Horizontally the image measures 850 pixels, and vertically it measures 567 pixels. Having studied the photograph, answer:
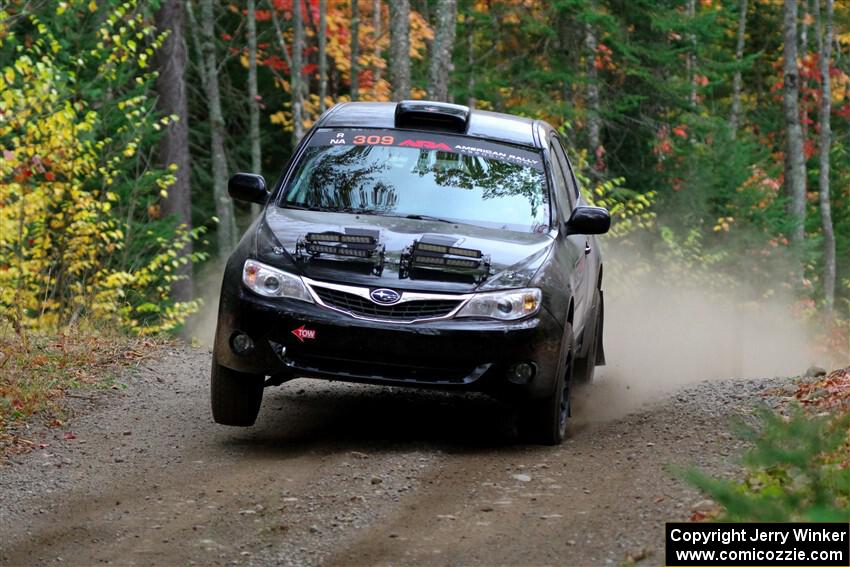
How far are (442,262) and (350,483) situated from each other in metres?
1.42

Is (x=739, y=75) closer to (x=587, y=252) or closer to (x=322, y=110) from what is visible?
(x=322, y=110)

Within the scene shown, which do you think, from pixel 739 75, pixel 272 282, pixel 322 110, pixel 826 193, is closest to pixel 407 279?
pixel 272 282

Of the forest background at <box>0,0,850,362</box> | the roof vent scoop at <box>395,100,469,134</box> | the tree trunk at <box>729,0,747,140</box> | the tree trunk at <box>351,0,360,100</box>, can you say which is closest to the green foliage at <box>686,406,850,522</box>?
the roof vent scoop at <box>395,100,469,134</box>

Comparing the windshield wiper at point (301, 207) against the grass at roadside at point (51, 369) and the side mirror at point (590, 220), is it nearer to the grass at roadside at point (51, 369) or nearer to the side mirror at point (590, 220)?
the side mirror at point (590, 220)

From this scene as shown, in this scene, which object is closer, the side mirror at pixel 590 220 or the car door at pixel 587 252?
the side mirror at pixel 590 220

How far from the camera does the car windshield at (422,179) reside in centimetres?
880

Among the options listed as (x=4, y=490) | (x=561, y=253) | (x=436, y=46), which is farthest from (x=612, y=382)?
(x=436, y=46)

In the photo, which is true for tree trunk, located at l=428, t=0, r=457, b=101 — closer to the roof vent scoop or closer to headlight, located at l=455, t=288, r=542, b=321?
the roof vent scoop

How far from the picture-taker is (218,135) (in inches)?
1164

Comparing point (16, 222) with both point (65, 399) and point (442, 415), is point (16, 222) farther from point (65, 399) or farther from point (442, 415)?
point (442, 415)

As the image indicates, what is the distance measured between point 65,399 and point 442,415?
2.74m

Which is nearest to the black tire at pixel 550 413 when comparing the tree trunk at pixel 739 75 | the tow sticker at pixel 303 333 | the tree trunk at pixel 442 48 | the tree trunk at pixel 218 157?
the tow sticker at pixel 303 333

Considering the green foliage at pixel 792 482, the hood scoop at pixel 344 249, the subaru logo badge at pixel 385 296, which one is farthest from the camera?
the hood scoop at pixel 344 249

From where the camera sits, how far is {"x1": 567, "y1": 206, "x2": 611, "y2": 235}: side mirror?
→ 8953mm
